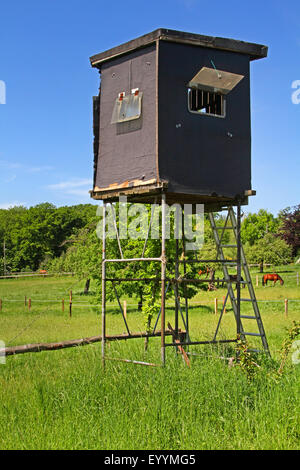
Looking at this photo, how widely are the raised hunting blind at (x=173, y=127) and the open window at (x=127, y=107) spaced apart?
0.8 inches

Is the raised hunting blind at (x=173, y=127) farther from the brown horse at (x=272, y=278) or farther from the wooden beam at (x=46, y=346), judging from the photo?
the brown horse at (x=272, y=278)

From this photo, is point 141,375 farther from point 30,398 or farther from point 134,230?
point 134,230

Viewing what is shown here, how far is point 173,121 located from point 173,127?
0.13 metres

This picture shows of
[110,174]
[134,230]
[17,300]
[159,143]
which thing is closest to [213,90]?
[159,143]

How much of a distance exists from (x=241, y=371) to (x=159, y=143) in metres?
4.44

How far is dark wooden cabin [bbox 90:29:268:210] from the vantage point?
1034 centimetres

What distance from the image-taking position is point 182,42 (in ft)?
34.5

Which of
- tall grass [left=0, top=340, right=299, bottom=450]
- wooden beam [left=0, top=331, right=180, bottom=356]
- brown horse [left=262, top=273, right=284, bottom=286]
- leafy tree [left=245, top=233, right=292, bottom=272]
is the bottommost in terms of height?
tall grass [left=0, top=340, right=299, bottom=450]

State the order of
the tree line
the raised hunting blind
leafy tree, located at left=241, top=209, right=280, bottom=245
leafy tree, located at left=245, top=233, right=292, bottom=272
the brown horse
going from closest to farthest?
the raised hunting blind < the brown horse < leafy tree, located at left=245, top=233, right=292, bottom=272 < the tree line < leafy tree, located at left=241, top=209, right=280, bottom=245

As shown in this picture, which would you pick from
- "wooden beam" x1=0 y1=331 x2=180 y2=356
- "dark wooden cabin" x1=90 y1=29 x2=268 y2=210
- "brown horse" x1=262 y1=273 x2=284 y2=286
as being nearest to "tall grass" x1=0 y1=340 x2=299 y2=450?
"wooden beam" x1=0 y1=331 x2=180 y2=356

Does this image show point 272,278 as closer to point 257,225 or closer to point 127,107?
point 127,107

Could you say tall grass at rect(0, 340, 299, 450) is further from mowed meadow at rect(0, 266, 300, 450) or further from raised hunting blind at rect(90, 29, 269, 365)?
raised hunting blind at rect(90, 29, 269, 365)

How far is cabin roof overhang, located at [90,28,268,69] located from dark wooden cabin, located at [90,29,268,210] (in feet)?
0.06

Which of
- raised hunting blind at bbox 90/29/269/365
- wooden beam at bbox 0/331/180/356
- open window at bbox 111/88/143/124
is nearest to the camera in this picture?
raised hunting blind at bbox 90/29/269/365
